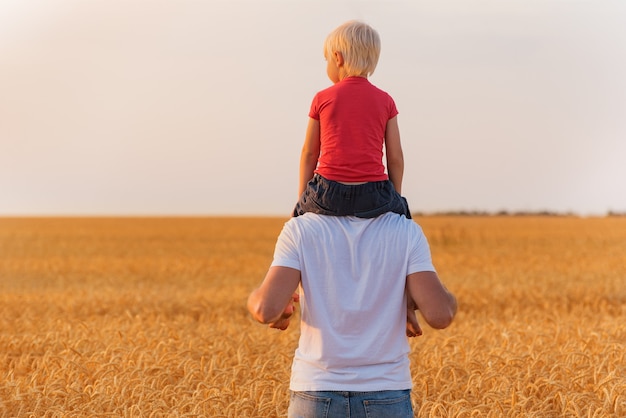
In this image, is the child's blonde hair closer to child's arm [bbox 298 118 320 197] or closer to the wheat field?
child's arm [bbox 298 118 320 197]

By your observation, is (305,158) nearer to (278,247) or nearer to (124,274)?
(278,247)

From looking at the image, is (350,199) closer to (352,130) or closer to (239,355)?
(352,130)

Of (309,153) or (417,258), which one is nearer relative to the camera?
(417,258)

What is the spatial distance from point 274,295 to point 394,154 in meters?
0.82

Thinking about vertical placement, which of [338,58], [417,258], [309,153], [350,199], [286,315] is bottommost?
[286,315]

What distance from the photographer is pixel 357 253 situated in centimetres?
315

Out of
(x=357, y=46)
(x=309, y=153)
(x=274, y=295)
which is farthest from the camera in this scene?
(x=309, y=153)

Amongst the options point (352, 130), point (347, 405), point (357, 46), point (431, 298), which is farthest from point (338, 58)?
point (347, 405)

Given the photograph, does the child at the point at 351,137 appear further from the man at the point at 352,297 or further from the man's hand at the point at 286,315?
the man's hand at the point at 286,315

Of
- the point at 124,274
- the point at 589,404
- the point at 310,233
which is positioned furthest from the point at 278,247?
the point at 124,274

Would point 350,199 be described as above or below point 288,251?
above

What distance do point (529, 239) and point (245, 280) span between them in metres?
25.8

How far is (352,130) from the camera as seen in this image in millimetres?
3213

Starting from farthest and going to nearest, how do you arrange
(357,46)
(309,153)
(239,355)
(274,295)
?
(239,355) < (309,153) < (357,46) < (274,295)
